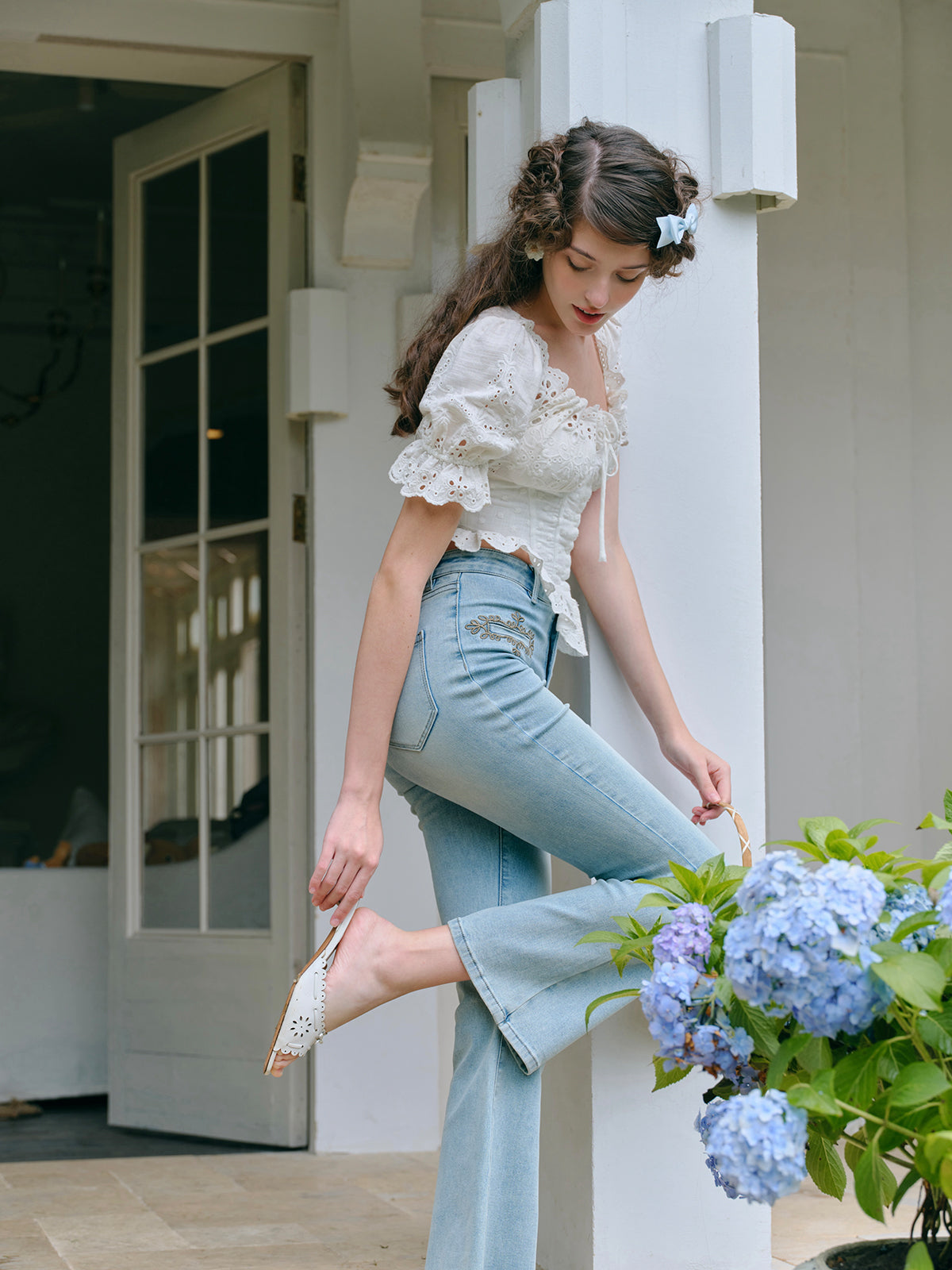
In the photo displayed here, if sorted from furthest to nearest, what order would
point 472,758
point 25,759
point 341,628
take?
1. point 25,759
2. point 341,628
3. point 472,758

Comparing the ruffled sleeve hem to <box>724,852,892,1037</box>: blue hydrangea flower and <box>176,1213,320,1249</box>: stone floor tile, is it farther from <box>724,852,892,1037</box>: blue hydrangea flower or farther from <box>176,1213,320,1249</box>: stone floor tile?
<box>176,1213,320,1249</box>: stone floor tile

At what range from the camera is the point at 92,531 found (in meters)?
6.92

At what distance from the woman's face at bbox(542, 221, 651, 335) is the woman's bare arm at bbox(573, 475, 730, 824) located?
280mm

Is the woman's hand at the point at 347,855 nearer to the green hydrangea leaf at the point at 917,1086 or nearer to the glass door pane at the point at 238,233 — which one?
the green hydrangea leaf at the point at 917,1086

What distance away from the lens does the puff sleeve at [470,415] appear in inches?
61.4

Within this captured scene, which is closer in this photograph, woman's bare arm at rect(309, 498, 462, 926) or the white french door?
woman's bare arm at rect(309, 498, 462, 926)

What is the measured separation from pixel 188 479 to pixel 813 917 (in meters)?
2.79

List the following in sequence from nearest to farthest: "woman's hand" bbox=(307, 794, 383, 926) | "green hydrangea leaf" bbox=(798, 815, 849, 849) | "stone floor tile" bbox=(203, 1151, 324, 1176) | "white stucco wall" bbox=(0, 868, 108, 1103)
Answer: "green hydrangea leaf" bbox=(798, 815, 849, 849)
"woman's hand" bbox=(307, 794, 383, 926)
"stone floor tile" bbox=(203, 1151, 324, 1176)
"white stucco wall" bbox=(0, 868, 108, 1103)

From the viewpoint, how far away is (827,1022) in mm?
958

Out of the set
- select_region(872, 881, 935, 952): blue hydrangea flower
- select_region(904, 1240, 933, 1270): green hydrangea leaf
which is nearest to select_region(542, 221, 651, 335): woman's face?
select_region(872, 881, 935, 952): blue hydrangea flower

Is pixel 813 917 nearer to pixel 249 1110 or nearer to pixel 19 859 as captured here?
pixel 249 1110

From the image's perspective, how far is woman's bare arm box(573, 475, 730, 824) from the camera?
1.85 m

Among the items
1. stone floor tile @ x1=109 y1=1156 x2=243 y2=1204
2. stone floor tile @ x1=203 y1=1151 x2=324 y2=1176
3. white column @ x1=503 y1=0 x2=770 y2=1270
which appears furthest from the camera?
stone floor tile @ x1=203 y1=1151 x2=324 y2=1176

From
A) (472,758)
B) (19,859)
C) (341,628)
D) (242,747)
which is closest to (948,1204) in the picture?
(472,758)
